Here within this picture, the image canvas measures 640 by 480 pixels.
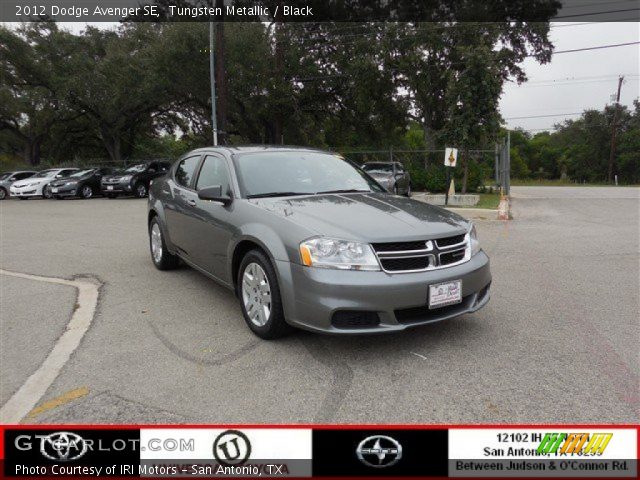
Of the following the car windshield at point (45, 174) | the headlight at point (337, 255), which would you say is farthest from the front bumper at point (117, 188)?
the headlight at point (337, 255)

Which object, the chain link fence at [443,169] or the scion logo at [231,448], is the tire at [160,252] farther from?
the chain link fence at [443,169]

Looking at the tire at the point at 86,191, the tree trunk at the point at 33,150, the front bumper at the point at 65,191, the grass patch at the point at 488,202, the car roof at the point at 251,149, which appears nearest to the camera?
the car roof at the point at 251,149

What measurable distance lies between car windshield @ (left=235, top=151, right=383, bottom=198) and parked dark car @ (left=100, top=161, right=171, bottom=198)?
18325mm

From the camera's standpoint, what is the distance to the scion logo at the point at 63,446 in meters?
2.29

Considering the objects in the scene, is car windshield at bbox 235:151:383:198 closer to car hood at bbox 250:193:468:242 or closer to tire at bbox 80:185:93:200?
car hood at bbox 250:193:468:242

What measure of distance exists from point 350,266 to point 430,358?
94 cm

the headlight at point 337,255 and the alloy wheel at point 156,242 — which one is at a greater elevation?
the headlight at point 337,255

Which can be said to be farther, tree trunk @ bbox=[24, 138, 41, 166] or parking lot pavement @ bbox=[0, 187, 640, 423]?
tree trunk @ bbox=[24, 138, 41, 166]

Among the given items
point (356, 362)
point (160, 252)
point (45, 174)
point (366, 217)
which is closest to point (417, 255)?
point (366, 217)

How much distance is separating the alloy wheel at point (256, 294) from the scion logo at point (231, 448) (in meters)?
1.48

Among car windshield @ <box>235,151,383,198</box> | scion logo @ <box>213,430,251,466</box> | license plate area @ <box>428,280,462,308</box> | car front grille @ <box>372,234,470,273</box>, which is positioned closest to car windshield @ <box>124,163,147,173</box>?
car windshield @ <box>235,151,383,198</box>

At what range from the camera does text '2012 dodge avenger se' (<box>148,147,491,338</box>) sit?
11.0 ft

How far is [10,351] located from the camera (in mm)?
3811

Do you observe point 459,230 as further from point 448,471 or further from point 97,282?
point 97,282
